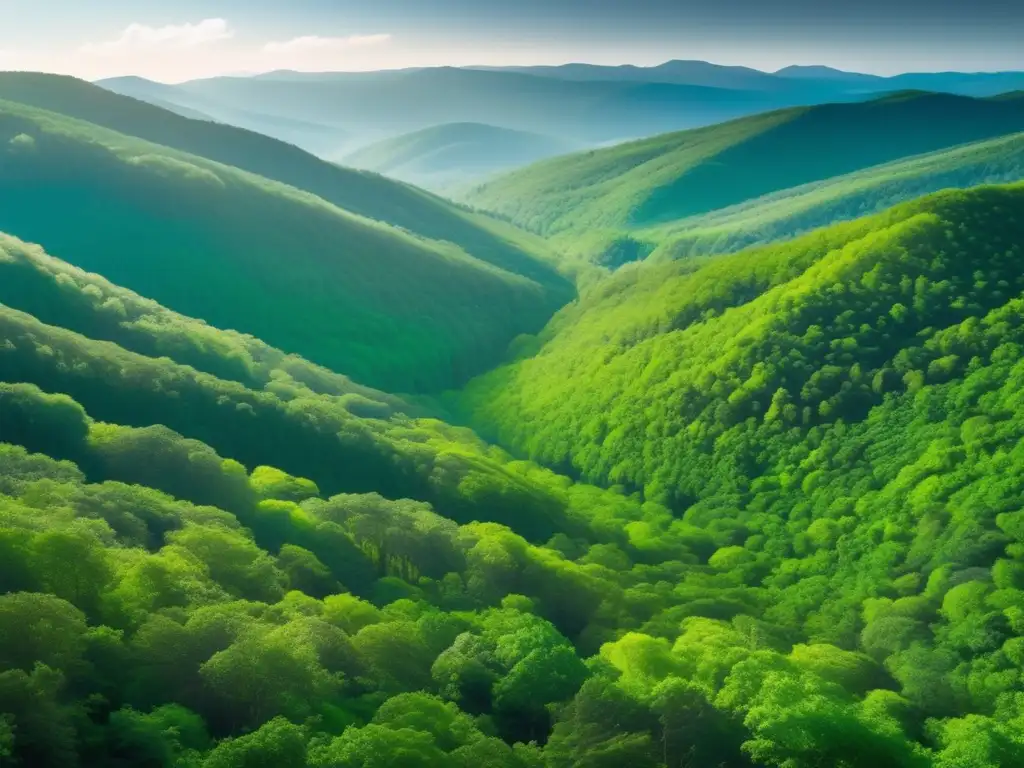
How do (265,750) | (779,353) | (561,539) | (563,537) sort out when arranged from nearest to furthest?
(265,750) → (561,539) → (563,537) → (779,353)

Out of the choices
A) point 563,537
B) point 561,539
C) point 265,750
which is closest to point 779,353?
point 563,537

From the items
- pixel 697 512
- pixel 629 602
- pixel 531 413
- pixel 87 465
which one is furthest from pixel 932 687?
pixel 531 413

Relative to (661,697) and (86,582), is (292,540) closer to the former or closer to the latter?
(86,582)

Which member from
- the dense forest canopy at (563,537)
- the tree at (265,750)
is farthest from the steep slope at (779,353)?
the tree at (265,750)

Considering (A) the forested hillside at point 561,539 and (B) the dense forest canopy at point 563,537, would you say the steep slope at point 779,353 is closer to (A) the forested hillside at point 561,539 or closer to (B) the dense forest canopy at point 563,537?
(B) the dense forest canopy at point 563,537

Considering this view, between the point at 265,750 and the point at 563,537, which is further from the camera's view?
the point at 563,537

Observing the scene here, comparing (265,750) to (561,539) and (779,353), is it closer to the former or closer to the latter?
(561,539)
